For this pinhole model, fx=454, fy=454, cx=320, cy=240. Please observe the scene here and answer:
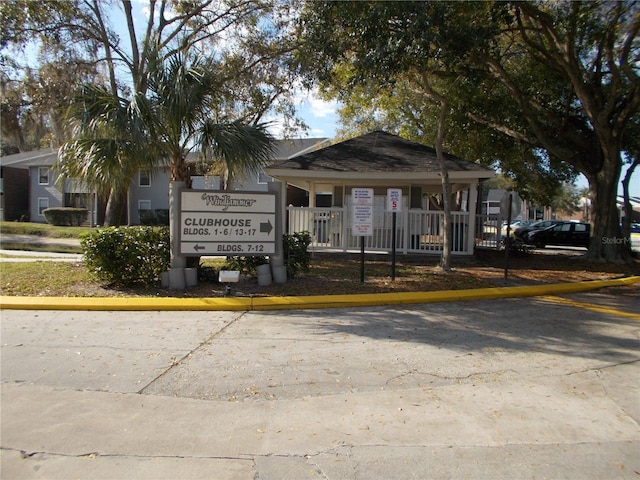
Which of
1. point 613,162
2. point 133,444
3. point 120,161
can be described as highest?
point 613,162

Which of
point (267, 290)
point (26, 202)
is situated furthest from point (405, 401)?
point (26, 202)

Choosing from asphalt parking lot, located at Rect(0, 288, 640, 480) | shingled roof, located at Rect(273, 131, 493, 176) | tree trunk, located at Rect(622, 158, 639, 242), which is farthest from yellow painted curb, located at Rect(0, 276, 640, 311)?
tree trunk, located at Rect(622, 158, 639, 242)

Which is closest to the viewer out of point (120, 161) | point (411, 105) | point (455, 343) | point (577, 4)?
point (455, 343)

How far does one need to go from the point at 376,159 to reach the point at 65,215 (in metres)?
26.1

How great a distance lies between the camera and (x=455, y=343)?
6074 mm

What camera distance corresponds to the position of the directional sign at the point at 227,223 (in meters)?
9.27

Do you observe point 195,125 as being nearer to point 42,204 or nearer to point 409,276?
point 409,276

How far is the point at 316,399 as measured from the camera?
424 cm

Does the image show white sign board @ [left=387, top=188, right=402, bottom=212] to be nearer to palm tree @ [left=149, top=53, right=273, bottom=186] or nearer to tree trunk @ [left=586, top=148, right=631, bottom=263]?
palm tree @ [left=149, top=53, right=273, bottom=186]

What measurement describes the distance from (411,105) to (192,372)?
1746 cm

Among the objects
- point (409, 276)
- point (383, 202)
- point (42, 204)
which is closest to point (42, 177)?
point (42, 204)

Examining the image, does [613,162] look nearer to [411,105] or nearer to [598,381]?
[411,105]

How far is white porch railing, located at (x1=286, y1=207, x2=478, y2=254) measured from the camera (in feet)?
46.3

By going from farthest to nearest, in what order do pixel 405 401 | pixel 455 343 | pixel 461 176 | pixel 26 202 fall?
1. pixel 26 202
2. pixel 461 176
3. pixel 455 343
4. pixel 405 401
